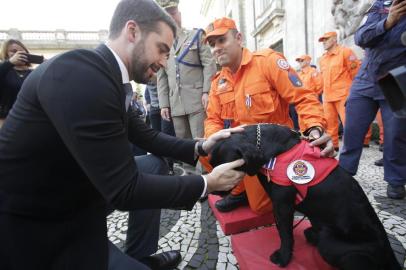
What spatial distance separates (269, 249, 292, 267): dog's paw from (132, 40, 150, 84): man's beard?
1.45 metres

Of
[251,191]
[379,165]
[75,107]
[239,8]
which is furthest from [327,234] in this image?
[239,8]

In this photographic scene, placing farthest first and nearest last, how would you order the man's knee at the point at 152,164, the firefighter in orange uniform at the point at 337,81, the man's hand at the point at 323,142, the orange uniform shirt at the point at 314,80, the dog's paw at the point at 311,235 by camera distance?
1. the orange uniform shirt at the point at 314,80
2. the firefighter in orange uniform at the point at 337,81
3. the man's knee at the point at 152,164
4. the dog's paw at the point at 311,235
5. the man's hand at the point at 323,142

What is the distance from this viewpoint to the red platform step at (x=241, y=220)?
2510 mm

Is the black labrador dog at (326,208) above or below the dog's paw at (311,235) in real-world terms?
above

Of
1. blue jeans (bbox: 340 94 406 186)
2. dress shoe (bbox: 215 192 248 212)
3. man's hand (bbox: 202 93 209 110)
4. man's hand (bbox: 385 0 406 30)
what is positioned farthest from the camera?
man's hand (bbox: 202 93 209 110)

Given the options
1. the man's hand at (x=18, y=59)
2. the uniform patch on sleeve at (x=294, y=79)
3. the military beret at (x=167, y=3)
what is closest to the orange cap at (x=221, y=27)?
the uniform patch on sleeve at (x=294, y=79)

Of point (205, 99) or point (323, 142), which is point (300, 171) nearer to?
point (323, 142)

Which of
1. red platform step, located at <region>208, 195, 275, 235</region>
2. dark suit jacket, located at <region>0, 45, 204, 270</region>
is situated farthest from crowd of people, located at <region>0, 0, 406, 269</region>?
red platform step, located at <region>208, 195, 275, 235</region>

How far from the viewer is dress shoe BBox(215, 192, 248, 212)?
270cm

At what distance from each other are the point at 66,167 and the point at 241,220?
1.69 m

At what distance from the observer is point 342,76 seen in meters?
5.42

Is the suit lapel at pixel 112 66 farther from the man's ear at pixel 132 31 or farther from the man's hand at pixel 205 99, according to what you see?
the man's hand at pixel 205 99

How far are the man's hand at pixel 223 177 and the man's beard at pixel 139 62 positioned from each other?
26.7 inches

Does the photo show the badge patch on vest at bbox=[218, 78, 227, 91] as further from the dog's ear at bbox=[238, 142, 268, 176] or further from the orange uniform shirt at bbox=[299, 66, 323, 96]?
the orange uniform shirt at bbox=[299, 66, 323, 96]
